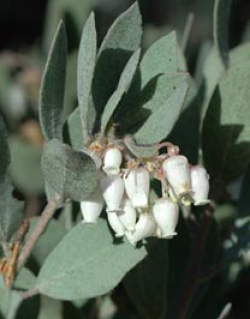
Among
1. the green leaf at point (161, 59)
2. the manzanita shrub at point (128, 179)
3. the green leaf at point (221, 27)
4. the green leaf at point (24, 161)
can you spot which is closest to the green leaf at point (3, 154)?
the manzanita shrub at point (128, 179)

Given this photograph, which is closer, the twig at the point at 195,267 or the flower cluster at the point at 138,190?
the flower cluster at the point at 138,190

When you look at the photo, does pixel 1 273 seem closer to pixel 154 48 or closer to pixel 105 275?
pixel 105 275

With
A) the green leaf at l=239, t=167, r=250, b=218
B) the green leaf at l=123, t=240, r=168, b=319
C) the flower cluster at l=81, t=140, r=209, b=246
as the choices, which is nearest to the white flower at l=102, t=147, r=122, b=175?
the flower cluster at l=81, t=140, r=209, b=246

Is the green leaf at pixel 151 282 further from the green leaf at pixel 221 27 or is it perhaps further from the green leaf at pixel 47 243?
the green leaf at pixel 221 27

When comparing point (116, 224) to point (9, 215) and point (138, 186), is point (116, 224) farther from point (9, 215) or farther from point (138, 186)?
point (9, 215)

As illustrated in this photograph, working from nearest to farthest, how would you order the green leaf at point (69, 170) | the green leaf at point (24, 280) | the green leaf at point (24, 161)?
the green leaf at point (69, 170)
the green leaf at point (24, 280)
the green leaf at point (24, 161)

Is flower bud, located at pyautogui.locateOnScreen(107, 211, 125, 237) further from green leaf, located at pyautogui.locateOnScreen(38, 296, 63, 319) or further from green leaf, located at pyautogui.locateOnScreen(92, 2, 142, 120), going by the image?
green leaf, located at pyautogui.locateOnScreen(38, 296, 63, 319)

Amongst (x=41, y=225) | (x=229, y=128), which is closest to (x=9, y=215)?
(x=41, y=225)

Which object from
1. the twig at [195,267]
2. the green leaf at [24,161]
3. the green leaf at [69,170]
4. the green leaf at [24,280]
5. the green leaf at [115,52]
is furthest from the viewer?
the green leaf at [24,161]
